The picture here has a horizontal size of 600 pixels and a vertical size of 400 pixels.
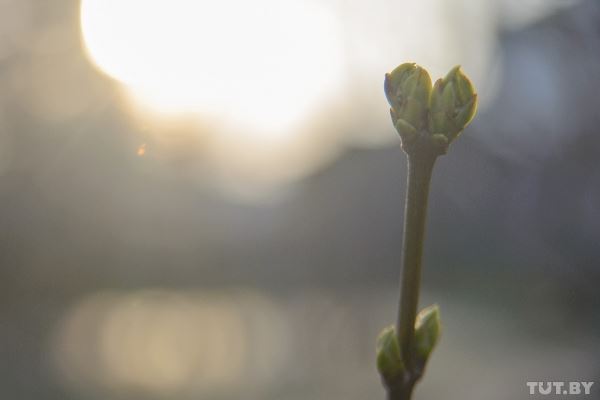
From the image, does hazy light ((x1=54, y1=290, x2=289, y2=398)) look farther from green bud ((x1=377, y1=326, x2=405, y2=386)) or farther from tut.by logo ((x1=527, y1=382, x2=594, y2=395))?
green bud ((x1=377, y1=326, x2=405, y2=386))

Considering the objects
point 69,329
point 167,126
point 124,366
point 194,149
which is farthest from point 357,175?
point 124,366

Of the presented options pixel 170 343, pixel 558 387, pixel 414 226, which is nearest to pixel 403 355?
pixel 414 226

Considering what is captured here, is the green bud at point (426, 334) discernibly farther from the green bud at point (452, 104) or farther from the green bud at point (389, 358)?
the green bud at point (452, 104)

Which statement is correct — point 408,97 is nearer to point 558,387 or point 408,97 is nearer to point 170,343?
point 558,387

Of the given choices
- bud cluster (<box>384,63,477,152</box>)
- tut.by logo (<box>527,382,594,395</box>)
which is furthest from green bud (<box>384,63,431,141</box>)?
tut.by logo (<box>527,382,594,395</box>)

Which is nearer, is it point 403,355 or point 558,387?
point 403,355

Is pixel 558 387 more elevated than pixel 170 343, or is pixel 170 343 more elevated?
pixel 558 387

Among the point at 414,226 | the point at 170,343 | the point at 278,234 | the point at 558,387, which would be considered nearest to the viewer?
the point at 414,226
